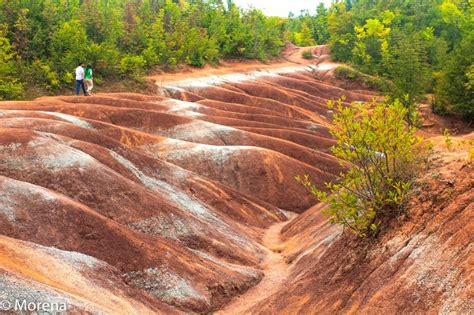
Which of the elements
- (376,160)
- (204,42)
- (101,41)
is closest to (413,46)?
(204,42)

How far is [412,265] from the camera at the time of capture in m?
11.0

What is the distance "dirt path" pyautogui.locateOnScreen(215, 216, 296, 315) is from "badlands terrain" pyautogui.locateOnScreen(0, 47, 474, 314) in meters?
0.12

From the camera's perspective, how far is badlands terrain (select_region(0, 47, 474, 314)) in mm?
11094

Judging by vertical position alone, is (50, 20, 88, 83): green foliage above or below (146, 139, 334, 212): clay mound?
above

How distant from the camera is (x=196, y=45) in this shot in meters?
76.4

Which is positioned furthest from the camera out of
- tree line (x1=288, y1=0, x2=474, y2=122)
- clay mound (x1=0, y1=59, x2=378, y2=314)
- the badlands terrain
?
tree line (x1=288, y1=0, x2=474, y2=122)

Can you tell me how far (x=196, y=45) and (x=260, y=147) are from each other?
4335 centimetres

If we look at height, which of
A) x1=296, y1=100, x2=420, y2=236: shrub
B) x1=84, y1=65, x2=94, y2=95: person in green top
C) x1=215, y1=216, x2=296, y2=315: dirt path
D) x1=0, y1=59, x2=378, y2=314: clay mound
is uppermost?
x1=84, y1=65, x2=94, y2=95: person in green top

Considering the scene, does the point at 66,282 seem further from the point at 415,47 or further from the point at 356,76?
the point at 356,76

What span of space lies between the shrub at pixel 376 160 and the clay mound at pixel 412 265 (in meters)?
0.55

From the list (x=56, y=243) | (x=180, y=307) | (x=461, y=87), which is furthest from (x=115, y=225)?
(x=461, y=87)

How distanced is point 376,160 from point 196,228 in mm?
10255

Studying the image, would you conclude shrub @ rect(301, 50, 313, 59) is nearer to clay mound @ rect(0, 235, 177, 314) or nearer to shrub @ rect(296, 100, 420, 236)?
shrub @ rect(296, 100, 420, 236)

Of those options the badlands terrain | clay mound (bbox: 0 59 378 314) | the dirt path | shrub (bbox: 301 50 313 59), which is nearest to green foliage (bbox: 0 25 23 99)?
the badlands terrain
